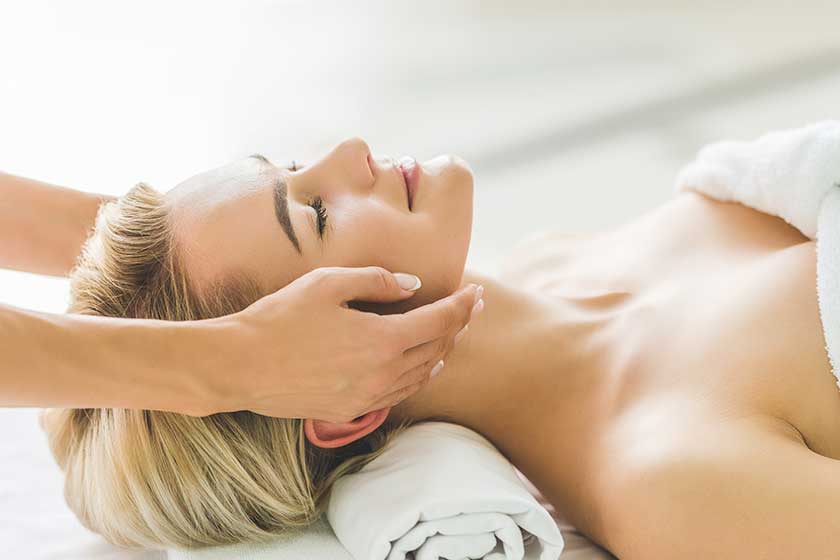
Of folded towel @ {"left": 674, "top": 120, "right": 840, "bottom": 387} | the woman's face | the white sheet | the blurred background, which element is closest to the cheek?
the woman's face

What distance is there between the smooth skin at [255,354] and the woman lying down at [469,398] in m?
0.15

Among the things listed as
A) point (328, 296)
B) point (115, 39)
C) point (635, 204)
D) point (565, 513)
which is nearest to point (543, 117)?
point (635, 204)

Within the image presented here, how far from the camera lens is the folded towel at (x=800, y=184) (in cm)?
157

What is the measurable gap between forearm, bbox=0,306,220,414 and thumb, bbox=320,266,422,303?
0.60ft

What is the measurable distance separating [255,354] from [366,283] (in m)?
0.18

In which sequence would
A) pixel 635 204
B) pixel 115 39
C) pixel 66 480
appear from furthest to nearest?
1. pixel 115 39
2. pixel 635 204
3. pixel 66 480

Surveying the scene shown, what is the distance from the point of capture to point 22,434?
1.93m

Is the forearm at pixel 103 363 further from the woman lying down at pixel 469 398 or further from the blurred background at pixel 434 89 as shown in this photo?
the blurred background at pixel 434 89

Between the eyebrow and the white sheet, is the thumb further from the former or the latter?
the white sheet

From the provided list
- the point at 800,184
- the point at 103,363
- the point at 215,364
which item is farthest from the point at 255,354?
the point at 800,184

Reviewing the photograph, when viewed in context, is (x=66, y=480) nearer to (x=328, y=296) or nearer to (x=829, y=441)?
(x=328, y=296)

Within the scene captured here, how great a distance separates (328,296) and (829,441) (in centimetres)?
77

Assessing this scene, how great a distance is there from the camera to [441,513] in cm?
137

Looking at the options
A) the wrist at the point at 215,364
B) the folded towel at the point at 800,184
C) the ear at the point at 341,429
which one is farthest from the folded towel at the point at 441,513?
the folded towel at the point at 800,184
